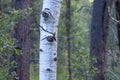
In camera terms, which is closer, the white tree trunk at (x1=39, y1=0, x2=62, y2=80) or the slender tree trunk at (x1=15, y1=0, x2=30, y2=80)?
the white tree trunk at (x1=39, y1=0, x2=62, y2=80)

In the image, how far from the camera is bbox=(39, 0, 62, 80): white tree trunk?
4.15m

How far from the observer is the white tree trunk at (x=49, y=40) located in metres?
4.15

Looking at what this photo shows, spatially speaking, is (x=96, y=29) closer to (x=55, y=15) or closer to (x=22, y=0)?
(x=22, y=0)

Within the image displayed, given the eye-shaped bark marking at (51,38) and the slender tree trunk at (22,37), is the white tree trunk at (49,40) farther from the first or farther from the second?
the slender tree trunk at (22,37)

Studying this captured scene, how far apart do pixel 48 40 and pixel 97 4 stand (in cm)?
476

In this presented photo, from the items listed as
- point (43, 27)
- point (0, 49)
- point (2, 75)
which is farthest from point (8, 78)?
point (43, 27)

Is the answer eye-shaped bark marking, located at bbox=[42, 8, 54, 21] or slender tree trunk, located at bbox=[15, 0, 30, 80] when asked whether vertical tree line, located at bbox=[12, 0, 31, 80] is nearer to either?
slender tree trunk, located at bbox=[15, 0, 30, 80]

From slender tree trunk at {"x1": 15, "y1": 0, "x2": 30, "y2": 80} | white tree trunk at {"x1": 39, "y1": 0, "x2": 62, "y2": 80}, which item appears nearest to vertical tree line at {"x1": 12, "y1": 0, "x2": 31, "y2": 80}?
slender tree trunk at {"x1": 15, "y1": 0, "x2": 30, "y2": 80}

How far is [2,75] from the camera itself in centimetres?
557

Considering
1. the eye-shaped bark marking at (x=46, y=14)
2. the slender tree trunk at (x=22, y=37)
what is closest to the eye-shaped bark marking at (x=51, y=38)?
the eye-shaped bark marking at (x=46, y=14)

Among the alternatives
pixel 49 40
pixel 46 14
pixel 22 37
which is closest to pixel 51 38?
pixel 49 40

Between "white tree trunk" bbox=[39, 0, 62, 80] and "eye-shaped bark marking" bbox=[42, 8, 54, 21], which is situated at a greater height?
"eye-shaped bark marking" bbox=[42, 8, 54, 21]

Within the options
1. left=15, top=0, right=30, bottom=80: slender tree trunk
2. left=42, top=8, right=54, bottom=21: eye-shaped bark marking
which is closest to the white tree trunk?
left=42, top=8, right=54, bottom=21: eye-shaped bark marking

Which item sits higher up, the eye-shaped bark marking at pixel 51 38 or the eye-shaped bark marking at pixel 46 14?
the eye-shaped bark marking at pixel 46 14
